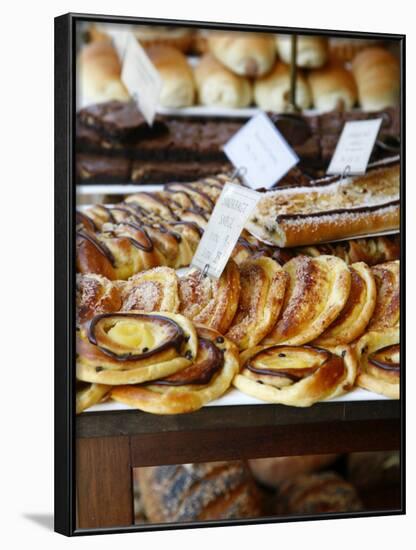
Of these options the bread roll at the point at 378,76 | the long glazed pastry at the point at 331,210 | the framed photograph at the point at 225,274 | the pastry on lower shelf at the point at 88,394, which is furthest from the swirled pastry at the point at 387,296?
the pastry on lower shelf at the point at 88,394

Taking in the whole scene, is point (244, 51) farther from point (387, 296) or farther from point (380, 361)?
point (380, 361)

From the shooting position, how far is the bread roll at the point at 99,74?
13.2ft

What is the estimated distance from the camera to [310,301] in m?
4.37

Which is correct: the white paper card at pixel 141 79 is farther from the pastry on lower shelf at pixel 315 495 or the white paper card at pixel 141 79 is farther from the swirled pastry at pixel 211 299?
the pastry on lower shelf at pixel 315 495

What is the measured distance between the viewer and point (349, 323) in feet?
14.5

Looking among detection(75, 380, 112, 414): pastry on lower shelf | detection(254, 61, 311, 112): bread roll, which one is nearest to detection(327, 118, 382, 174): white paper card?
detection(254, 61, 311, 112): bread roll

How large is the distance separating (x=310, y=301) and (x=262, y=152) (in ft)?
2.64

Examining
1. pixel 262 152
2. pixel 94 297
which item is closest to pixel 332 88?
pixel 262 152

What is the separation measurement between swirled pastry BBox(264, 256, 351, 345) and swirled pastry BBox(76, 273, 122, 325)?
2.19ft

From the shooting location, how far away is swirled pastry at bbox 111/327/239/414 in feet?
13.1

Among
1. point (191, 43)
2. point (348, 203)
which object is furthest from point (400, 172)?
point (191, 43)

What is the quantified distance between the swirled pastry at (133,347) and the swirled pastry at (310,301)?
0.43m

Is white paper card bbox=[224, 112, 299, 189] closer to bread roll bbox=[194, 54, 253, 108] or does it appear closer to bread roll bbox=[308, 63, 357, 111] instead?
bread roll bbox=[194, 54, 253, 108]

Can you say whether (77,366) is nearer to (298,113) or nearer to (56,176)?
(56,176)
